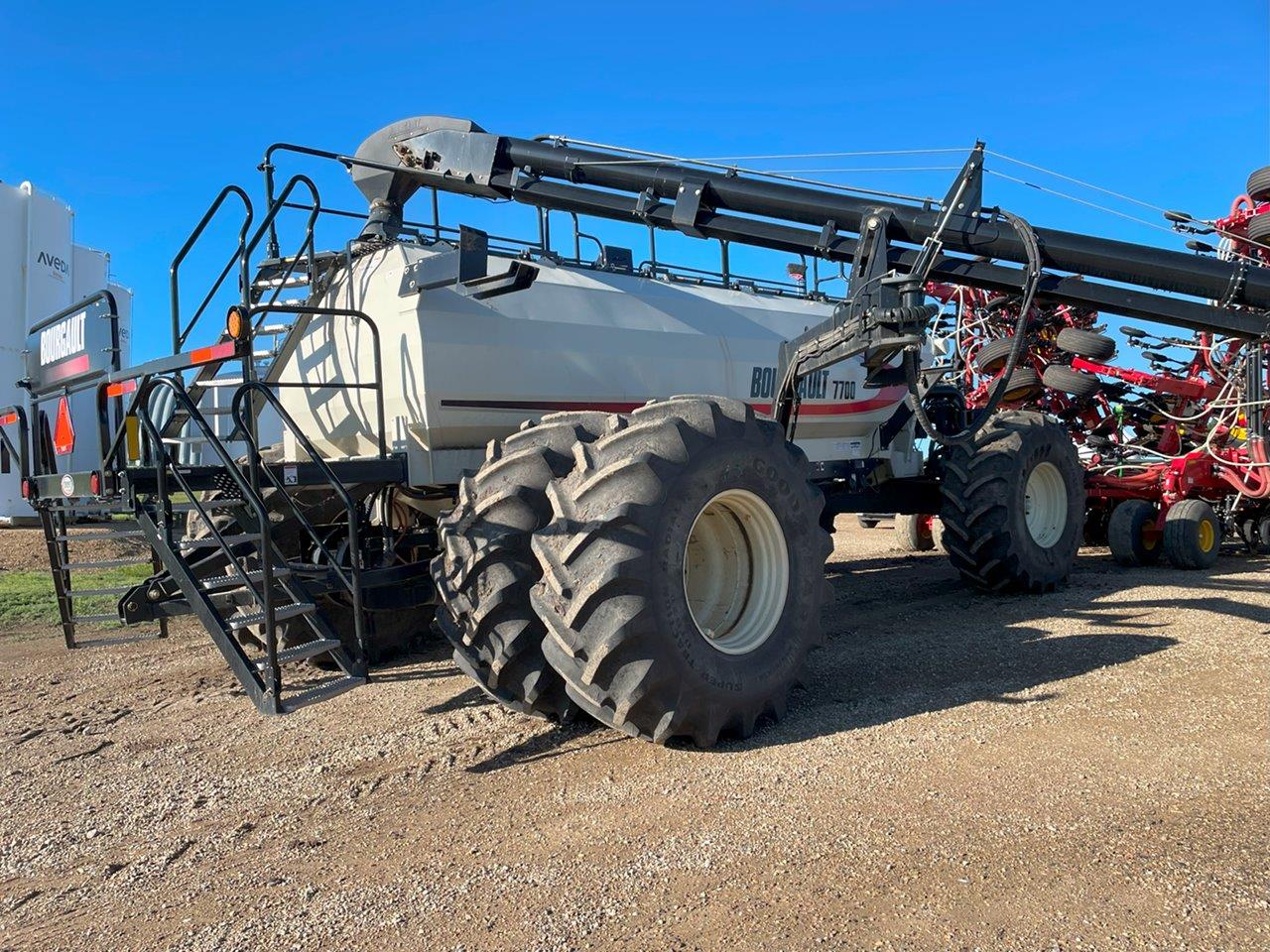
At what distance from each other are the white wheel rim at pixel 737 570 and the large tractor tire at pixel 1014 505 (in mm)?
3699

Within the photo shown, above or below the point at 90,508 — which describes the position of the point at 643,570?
below

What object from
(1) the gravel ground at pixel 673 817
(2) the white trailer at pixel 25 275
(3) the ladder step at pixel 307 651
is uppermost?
(2) the white trailer at pixel 25 275

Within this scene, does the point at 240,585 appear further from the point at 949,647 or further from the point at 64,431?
the point at 949,647

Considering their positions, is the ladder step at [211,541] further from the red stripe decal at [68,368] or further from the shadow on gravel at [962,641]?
the shadow on gravel at [962,641]

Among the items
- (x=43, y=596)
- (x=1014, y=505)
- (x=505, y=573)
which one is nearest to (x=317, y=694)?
(x=505, y=573)

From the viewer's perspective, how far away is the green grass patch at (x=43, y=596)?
9.48 metres

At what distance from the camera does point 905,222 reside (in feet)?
19.3

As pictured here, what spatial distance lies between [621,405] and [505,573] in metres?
2.42

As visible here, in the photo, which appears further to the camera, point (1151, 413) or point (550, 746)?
point (1151, 413)

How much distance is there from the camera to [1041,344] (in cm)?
1225

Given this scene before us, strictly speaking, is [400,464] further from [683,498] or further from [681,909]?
[681,909]

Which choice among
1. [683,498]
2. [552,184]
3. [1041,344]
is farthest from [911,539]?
[683,498]

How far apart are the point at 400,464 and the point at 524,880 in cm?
304

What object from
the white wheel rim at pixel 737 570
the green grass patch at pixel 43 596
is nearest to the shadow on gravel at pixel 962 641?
the white wheel rim at pixel 737 570
